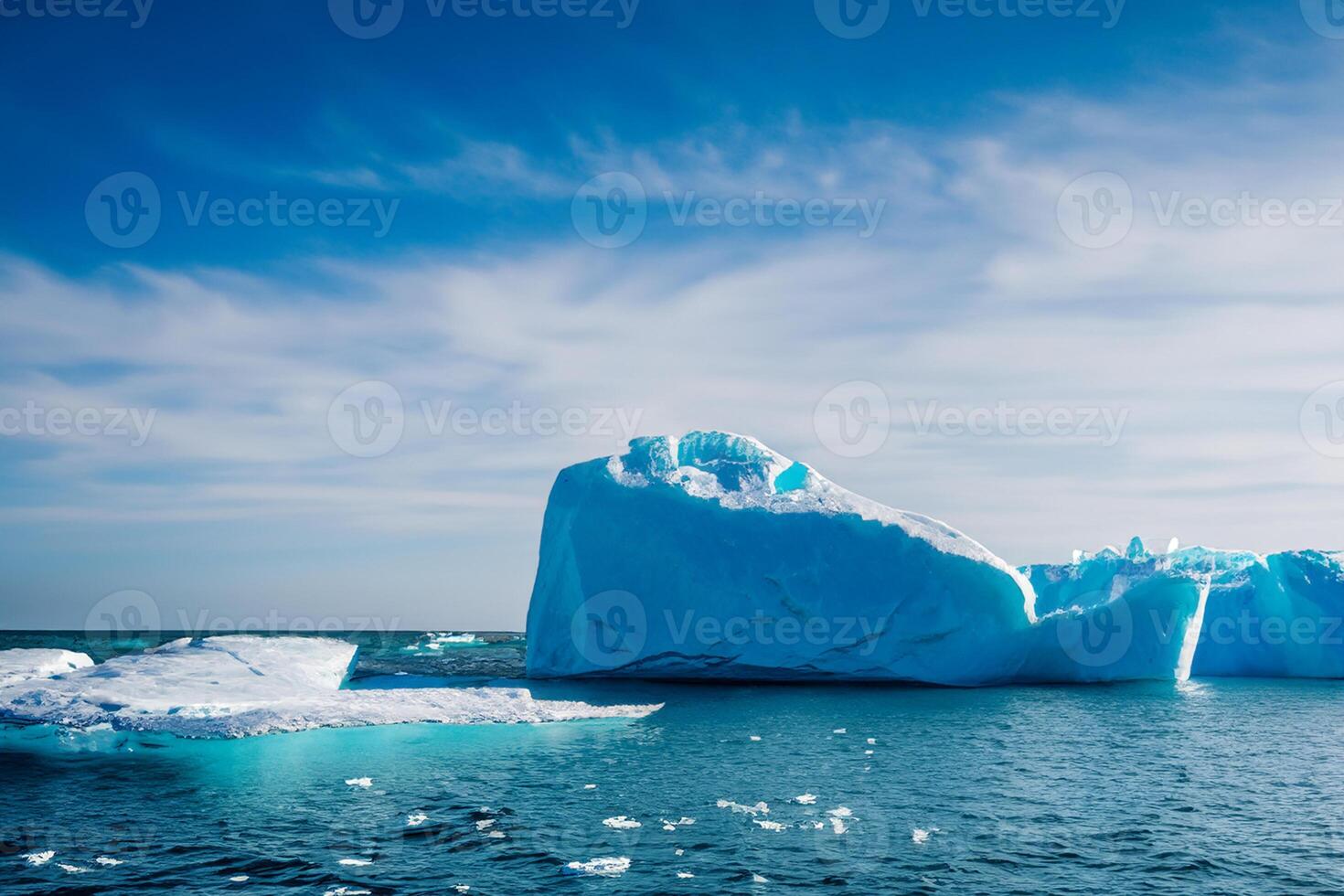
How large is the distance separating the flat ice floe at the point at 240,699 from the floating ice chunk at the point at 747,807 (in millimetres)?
7600

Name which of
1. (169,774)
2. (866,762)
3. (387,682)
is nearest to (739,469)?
(387,682)

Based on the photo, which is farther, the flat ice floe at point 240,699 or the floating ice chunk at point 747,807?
the flat ice floe at point 240,699

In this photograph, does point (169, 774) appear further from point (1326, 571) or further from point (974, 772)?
point (1326, 571)

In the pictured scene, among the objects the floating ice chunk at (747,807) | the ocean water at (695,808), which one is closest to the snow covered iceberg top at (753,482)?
the ocean water at (695,808)

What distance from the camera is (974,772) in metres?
14.6

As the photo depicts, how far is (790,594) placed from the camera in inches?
1039

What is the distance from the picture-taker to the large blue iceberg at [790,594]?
26.2m

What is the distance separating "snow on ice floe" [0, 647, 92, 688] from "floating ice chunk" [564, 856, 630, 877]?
51.8 feet

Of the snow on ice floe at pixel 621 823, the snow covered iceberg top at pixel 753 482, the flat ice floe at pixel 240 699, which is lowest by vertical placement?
the snow on ice floe at pixel 621 823

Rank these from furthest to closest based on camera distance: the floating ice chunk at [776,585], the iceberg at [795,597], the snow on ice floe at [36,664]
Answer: the iceberg at [795,597]
the floating ice chunk at [776,585]
the snow on ice floe at [36,664]

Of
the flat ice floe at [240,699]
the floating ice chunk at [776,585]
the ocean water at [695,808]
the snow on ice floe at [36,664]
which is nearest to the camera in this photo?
the ocean water at [695,808]

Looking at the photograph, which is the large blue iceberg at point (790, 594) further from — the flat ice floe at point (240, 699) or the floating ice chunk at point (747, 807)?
the floating ice chunk at point (747, 807)

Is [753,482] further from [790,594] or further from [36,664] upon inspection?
[36,664]

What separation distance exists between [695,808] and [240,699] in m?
9.77
